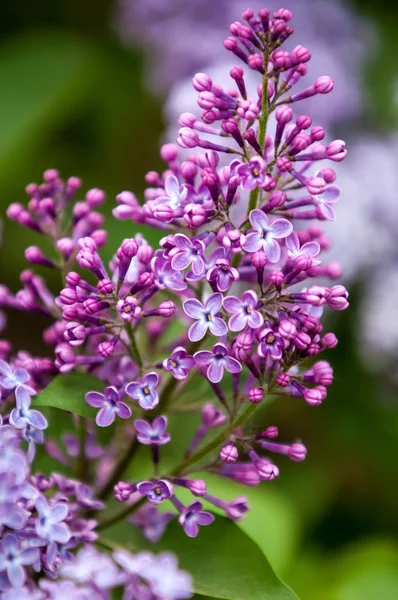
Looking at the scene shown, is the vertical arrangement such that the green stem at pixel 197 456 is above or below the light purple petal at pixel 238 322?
below

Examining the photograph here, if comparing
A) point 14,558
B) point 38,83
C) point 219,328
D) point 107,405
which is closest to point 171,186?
point 219,328

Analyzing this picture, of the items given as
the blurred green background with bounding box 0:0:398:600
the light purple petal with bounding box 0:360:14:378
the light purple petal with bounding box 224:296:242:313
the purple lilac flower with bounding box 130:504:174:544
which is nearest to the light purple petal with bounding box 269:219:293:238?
the light purple petal with bounding box 224:296:242:313

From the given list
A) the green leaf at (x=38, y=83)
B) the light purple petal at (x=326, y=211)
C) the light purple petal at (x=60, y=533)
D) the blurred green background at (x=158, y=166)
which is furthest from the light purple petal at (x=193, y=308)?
the green leaf at (x=38, y=83)

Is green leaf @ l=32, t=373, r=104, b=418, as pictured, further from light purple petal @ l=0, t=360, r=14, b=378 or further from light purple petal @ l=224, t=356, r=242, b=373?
light purple petal @ l=224, t=356, r=242, b=373

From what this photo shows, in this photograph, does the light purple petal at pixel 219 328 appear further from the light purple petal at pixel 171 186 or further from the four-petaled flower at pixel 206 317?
the light purple petal at pixel 171 186

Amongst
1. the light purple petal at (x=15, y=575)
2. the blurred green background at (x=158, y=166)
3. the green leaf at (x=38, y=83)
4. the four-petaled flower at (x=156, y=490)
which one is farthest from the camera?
the green leaf at (x=38, y=83)

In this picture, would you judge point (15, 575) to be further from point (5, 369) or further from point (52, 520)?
point (5, 369)
